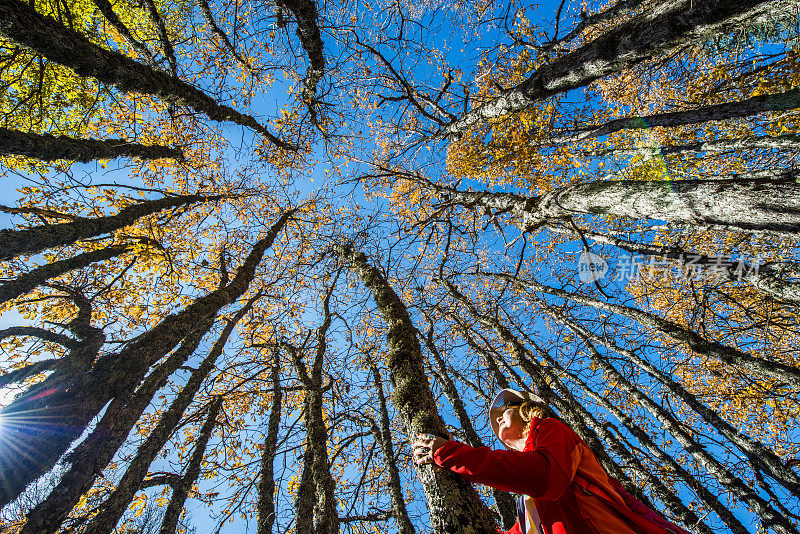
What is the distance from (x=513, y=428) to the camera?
2.61 meters

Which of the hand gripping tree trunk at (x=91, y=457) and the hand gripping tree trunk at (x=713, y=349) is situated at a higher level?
the hand gripping tree trunk at (x=713, y=349)

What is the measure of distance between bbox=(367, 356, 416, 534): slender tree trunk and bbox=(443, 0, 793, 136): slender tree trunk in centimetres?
618

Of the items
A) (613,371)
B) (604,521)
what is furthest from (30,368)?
(613,371)

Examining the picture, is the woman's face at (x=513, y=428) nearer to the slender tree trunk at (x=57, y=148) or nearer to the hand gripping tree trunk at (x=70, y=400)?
the hand gripping tree trunk at (x=70, y=400)

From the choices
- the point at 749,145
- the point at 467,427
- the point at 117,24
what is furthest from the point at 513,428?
the point at 117,24

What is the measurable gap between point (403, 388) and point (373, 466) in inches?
225

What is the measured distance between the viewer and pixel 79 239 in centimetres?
593

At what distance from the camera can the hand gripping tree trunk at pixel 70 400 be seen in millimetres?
3823

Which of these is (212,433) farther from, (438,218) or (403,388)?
(438,218)

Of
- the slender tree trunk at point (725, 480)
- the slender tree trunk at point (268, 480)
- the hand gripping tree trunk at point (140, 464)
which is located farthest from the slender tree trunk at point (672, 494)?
the hand gripping tree trunk at point (140, 464)

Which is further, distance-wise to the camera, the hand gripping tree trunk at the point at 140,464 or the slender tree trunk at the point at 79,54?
the hand gripping tree trunk at the point at 140,464

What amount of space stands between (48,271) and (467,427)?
31.7ft

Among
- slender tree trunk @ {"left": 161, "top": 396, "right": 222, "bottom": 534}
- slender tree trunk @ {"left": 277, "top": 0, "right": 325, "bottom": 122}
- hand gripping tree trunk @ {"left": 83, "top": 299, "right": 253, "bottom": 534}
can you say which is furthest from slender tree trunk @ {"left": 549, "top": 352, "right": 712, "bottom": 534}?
slender tree trunk @ {"left": 277, "top": 0, "right": 325, "bottom": 122}

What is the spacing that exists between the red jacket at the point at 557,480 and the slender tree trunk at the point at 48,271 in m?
7.92
